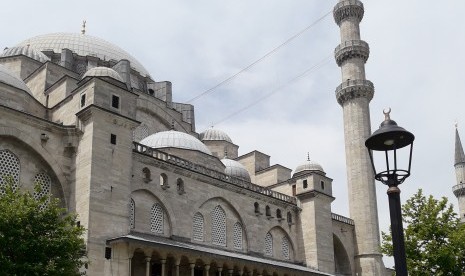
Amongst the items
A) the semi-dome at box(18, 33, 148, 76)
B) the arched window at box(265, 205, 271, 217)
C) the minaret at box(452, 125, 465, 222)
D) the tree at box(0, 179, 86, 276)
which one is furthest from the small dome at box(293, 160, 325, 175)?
the minaret at box(452, 125, 465, 222)

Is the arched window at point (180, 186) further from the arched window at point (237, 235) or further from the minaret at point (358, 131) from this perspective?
the minaret at point (358, 131)

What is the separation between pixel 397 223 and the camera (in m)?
6.18

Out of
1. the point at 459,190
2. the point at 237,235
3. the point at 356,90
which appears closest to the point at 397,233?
the point at 237,235

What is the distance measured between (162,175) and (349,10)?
20.2 m

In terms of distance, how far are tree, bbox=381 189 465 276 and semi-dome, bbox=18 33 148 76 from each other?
65.9 ft

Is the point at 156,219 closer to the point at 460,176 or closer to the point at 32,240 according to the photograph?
the point at 32,240

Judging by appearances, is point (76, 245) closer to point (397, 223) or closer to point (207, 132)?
point (397, 223)

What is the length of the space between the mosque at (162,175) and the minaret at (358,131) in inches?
2.9

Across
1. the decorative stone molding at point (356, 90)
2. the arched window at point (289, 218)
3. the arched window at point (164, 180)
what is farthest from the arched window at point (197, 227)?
the decorative stone molding at point (356, 90)

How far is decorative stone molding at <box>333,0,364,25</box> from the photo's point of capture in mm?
36625

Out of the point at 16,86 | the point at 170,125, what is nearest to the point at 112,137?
the point at 16,86

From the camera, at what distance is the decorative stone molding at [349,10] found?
36.6 metres

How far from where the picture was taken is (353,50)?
117 ft

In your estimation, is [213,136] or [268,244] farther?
[213,136]
